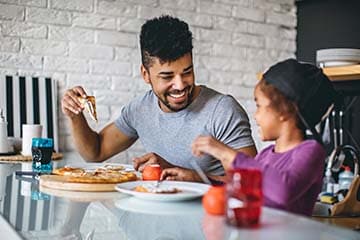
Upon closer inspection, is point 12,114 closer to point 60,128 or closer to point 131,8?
point 60,128

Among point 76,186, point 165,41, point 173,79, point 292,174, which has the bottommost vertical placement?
point 76,186

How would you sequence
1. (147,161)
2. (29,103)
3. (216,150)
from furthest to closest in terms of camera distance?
(29,103) < (147,161) < (216,150)

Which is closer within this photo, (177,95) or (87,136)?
(177,95)

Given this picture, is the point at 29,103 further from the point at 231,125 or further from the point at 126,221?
the point at 126,221

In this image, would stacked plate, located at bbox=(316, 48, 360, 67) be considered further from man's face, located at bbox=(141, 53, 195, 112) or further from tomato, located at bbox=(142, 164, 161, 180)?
tomato, located at bbox=(142, 164, 161, 180)

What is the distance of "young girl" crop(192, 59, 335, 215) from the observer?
82cm

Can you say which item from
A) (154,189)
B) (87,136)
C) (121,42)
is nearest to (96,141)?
(87,136)

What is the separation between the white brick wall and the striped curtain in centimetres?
5

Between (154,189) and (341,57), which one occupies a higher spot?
(341,57)

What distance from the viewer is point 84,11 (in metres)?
2.68

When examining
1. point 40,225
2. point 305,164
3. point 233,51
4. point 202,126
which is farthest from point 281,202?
point 233,51

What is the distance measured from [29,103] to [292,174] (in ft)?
6.45

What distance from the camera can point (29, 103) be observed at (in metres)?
2.56

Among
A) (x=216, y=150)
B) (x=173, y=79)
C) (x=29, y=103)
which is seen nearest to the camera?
(x=216, y=150)
